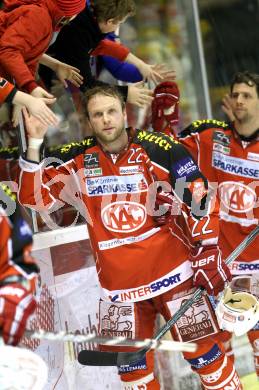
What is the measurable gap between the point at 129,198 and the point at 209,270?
404mm

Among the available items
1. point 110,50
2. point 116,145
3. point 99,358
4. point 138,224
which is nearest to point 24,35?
point 116,145

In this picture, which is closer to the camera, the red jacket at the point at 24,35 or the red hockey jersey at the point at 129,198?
the red jacket at the point at 24,35

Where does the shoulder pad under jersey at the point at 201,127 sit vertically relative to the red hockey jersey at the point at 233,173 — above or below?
above

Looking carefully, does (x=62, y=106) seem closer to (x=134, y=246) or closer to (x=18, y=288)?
(x=134, y=246)

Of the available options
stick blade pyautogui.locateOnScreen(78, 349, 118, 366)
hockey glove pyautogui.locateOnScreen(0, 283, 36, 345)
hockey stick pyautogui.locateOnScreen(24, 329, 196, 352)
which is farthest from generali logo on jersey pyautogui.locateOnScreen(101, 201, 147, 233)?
hockey glove pyautogui.locateOnScreen(0, 283, 36, 345)

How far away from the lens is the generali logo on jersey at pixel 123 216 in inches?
116

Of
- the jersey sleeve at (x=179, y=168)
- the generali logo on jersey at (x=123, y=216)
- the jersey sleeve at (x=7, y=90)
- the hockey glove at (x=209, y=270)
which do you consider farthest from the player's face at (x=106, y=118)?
the hockey glove at (x=209, y=270)

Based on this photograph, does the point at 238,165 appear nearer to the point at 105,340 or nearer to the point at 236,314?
the point at 236,314

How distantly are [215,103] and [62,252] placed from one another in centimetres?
216

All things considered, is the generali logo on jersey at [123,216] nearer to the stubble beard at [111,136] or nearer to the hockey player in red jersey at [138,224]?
the hockey player in red jersey at [138,224]

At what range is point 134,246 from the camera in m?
2.95

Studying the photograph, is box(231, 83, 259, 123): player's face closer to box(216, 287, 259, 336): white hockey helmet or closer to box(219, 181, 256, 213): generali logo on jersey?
box(219, 181, 256, 213): generali logo on jersey

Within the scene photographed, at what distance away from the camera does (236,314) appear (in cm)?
289

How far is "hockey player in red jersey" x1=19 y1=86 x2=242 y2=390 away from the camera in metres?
2.92
